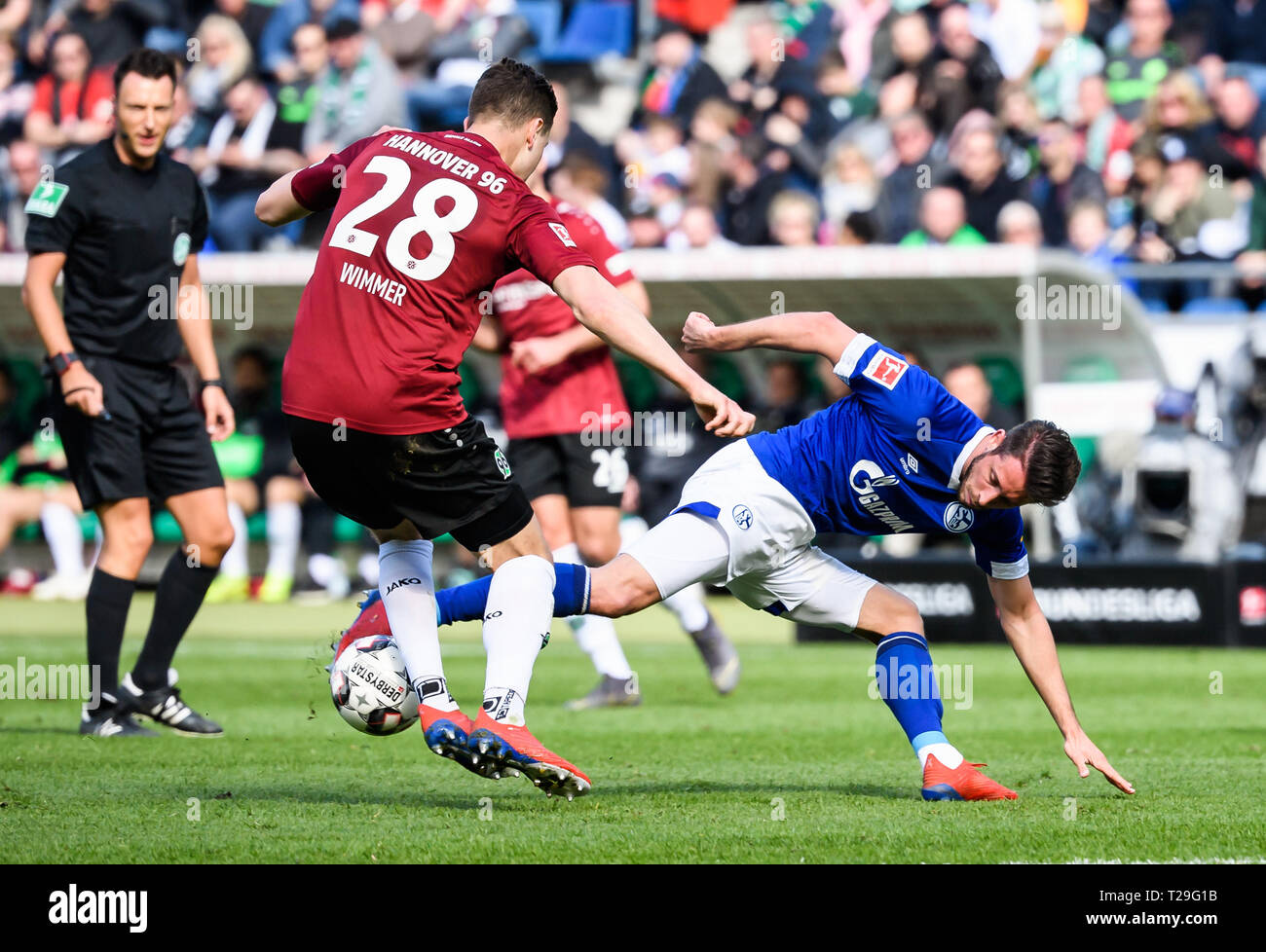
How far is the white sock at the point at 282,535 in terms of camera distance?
16.7 m

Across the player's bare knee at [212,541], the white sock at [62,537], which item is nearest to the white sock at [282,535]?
the white sock at [62,537]

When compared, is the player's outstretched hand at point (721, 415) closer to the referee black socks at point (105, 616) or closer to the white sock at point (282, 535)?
the referee black socks at point (105, 616)

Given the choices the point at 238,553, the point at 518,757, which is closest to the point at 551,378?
the point at 518,757

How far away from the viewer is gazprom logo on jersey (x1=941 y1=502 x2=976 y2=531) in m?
5.98

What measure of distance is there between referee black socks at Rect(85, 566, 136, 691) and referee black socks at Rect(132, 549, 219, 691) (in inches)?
2.7

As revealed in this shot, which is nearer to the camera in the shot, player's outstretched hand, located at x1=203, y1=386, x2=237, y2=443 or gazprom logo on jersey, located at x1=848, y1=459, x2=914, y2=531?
gazprom logo on jersey, located at x1=848, y1=459, x2=914, y2=531

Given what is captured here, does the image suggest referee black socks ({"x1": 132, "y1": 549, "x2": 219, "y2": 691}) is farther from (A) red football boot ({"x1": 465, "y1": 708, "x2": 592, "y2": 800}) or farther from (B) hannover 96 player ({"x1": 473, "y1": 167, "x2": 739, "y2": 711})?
(A) red football boot ({"x1": 465, "y1": 708, "x2": 592, "y2": 800})

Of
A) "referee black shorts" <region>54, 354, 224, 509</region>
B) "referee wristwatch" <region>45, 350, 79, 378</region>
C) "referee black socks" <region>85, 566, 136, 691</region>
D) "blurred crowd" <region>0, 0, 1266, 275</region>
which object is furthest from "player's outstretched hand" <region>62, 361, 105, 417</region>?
"blurred crowd" <region>0, 0, 1266, 275</region>

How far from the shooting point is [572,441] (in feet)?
31.1

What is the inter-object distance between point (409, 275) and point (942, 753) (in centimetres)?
236

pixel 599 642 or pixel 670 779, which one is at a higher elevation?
pixel 599 642

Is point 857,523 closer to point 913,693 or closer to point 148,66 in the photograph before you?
point 913,693

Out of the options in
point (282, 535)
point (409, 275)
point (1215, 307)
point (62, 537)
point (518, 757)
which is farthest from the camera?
point (282, 535)

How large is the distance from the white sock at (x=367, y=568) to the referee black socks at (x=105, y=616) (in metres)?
8.29
